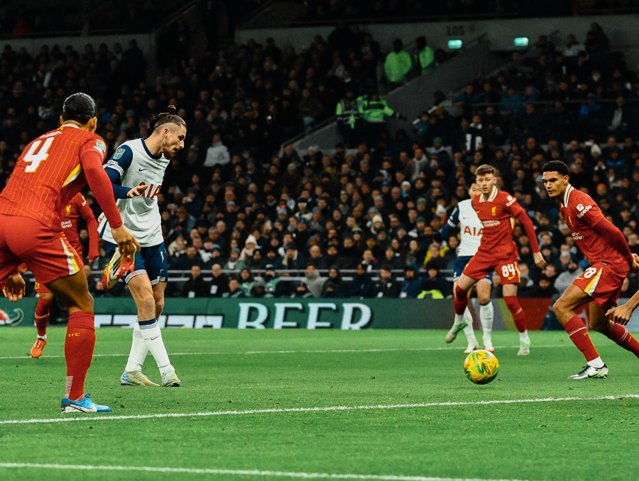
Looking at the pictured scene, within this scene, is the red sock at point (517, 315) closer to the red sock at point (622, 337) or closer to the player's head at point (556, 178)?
the red sock at point (622, 337)

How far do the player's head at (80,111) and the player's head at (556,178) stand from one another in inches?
213

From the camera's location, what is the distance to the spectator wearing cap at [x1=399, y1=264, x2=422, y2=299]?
27739 mm

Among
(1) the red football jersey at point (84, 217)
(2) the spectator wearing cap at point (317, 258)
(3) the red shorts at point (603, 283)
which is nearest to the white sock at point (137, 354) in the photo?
(1) the red football jersey at point (84, 217)

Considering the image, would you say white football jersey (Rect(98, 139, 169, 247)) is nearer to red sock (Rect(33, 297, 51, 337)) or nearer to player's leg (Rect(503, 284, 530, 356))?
red sock (Rect(33, 297, 51, 337))

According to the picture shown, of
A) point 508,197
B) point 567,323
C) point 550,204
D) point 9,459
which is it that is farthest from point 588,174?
point 9,459

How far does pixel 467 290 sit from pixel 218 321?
12008 mm

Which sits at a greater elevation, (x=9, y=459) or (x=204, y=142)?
(x=204, y=142)

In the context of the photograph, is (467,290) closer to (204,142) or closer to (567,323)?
(567,323)

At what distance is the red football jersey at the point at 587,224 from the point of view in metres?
13.3

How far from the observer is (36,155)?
9.29 meters

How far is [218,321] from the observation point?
A: 29031 millimetres

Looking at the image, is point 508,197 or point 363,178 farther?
point 363,178

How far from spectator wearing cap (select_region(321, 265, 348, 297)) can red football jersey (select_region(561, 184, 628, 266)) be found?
14.8 m

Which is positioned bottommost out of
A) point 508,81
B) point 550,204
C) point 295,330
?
point 295,330
